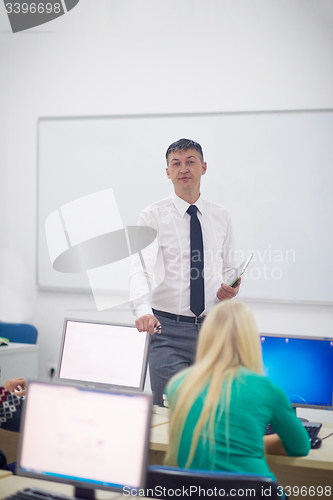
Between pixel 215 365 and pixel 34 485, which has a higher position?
pixel 215 365

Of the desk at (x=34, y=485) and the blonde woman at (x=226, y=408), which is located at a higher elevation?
the blonde woman at (x=226, y=408)

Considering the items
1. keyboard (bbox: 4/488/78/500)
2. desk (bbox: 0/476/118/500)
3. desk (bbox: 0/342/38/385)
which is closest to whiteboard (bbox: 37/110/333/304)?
desk (bbox: 0/342/38/385)

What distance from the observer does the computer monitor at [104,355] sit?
88.4 inches

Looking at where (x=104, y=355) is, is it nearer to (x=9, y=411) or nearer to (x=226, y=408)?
(x=9, y=411)

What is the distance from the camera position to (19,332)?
411 cm

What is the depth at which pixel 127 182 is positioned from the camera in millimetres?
4012

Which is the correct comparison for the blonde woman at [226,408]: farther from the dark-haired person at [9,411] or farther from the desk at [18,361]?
the desk at [18,361]

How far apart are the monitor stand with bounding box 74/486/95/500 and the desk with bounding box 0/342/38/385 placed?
2363 mm

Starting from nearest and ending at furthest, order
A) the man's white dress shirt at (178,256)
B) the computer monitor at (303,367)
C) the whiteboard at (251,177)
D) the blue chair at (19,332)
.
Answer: the computer monitor at (303,367), the man's white dress shirt at (178,256), the whiteboard at (251,177), the blue chair at (19,332)

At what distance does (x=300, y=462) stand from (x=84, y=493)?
0.78 metres

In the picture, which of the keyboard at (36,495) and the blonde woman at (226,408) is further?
the blonde woman at (226,408)

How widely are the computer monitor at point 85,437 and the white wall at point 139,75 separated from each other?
8.33 ft

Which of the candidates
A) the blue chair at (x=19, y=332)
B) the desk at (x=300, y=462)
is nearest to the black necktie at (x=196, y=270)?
the desk at (x=300, y=462)

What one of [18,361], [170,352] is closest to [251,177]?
[170,352]
